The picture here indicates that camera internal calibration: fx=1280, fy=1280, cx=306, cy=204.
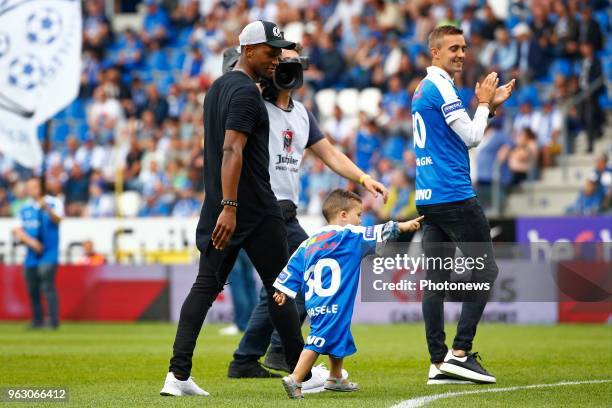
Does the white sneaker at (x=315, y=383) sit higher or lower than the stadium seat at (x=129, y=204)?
higher

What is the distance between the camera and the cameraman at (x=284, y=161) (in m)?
8.99

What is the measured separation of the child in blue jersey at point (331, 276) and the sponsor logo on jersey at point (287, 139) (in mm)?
1348

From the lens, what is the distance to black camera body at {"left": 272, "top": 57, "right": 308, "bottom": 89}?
29.2 feet

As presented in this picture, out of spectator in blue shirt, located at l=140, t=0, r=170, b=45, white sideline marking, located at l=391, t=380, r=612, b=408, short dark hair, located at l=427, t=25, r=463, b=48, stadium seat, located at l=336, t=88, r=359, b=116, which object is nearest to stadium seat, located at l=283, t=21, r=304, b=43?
stadium seat, located at l=336, t=88, r=359, b=116

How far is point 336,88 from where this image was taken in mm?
24766

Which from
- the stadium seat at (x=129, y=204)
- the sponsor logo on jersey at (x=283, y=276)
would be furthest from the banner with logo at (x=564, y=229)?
the sponsor logo on jersey at (x=283, y=276)

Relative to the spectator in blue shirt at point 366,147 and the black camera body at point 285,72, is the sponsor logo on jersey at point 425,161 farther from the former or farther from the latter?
the spectator in blue shirt at point 366,147

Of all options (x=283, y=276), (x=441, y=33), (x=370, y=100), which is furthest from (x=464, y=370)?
(x=370, y=100)

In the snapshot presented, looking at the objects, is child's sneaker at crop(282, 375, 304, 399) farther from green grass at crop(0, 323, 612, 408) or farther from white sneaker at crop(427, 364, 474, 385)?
white sneaker at crop(427, 364, 474, 385)

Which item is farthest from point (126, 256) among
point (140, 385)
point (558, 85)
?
point (140, 385)

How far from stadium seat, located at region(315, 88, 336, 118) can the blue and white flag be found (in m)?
8.78

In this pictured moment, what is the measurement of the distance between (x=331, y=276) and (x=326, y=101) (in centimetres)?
1691

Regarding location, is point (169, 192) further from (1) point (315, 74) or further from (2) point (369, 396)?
(2) point (369, 396)

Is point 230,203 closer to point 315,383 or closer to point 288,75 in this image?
point 315,383
